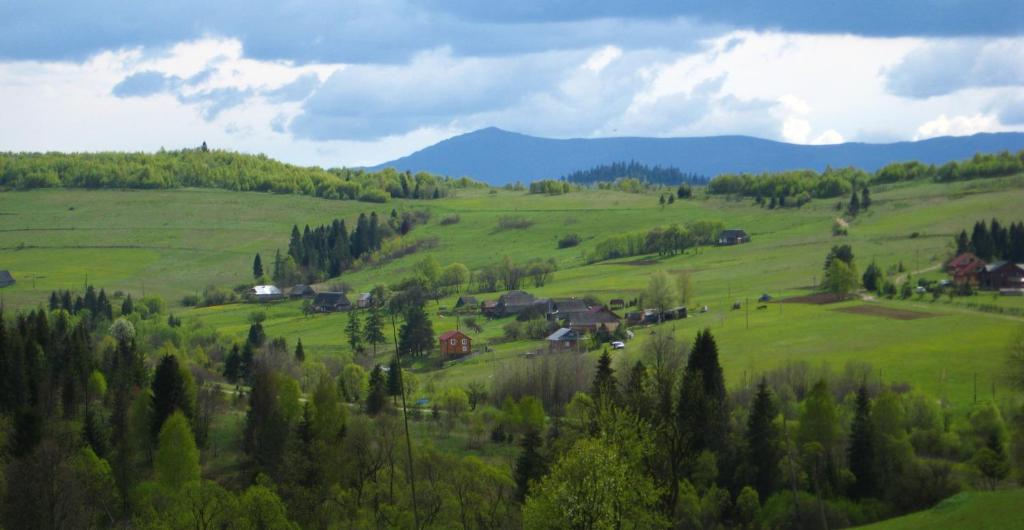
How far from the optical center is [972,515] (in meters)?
48.0

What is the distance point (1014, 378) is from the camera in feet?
258

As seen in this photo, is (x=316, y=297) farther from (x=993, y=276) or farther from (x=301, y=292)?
(x=993, y=276)

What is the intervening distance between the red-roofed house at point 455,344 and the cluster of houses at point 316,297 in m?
34.7

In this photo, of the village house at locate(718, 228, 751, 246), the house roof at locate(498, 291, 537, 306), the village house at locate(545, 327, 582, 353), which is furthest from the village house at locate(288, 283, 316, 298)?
the village house at locate(545, 327, 582, 353)

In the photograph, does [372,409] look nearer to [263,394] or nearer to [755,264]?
[263,394]

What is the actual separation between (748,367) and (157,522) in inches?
2094

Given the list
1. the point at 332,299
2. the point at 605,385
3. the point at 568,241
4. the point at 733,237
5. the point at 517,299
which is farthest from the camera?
the point at 568,241

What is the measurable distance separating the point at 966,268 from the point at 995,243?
12686mm

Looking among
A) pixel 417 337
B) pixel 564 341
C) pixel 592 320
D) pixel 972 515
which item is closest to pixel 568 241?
pixel 592 320

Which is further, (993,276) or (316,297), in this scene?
(316,297)

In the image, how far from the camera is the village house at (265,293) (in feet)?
548

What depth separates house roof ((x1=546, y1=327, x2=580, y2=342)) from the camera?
116 metres

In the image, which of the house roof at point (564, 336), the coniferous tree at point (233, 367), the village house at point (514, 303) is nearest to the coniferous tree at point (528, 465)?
the coniferous tree at point (233, 367)

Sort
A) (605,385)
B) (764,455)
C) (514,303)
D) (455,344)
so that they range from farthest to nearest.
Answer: (514,303) < (455,344) < (605,385) < (764,455)
